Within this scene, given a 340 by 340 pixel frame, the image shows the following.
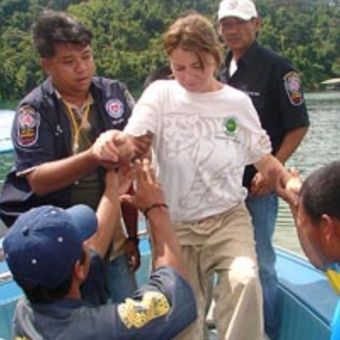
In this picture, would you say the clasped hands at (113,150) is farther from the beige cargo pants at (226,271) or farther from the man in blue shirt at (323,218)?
the man in blue shirt at (323,218)

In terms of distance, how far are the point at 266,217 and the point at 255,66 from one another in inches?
27.1

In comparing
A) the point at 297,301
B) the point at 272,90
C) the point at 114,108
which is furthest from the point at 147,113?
the point at 297,301

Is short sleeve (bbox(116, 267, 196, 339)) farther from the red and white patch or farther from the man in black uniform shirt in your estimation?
the red and white patch

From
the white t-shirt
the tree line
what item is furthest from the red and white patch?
the tree line

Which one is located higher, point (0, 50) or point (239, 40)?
point (239, 40)

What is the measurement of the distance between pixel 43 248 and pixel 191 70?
1.00 meters

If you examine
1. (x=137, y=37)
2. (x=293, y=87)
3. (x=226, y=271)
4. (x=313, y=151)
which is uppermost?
(x=293, y=87)

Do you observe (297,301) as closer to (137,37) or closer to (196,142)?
(196,142)

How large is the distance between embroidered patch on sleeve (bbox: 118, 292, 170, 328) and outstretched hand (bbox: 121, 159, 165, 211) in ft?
1.23

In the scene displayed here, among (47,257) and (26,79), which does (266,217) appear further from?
(26,79)

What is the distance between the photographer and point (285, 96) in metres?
3.22

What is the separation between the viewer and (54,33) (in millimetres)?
2434

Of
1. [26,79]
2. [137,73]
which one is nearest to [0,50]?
[26,79]

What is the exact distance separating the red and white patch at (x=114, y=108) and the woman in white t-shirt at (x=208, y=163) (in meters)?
0.12
